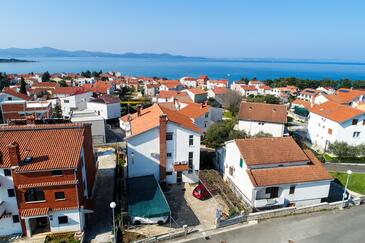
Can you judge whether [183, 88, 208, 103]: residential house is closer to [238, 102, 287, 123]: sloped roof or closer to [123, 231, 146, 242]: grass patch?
[238, 102, 287, 123]: sloped roof

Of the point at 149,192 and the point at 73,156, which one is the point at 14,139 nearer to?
the point at 73,156

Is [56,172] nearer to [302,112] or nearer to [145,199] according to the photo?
[145,199]

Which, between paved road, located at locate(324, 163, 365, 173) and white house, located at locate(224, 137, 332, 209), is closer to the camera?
white house, located at locate(224, 137, 332, 209)

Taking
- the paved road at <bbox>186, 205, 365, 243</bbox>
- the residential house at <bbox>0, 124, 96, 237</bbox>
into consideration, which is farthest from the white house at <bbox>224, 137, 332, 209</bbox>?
the residential house at <bbox>0, 124, 96, 237</bbox>

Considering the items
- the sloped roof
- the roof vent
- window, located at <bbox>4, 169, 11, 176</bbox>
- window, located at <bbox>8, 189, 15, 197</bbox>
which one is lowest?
window, located at <bbox>8, 189, 15, 197</bbox>

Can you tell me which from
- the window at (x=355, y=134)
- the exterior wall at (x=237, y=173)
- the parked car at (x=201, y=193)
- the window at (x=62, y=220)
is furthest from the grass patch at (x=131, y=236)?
the window at (x=355, y=134)

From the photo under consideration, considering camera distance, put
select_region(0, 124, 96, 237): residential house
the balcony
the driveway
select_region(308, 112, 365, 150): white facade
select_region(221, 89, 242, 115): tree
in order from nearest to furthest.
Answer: select_region(0, 124, 96, 237): residential house, the driveway, the balcony, select_region(308, 112, 365, 150): white facade, select_region(221, 89, 242, 115): tree

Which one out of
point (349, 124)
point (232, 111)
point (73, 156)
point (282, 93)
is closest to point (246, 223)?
point (73, 156)

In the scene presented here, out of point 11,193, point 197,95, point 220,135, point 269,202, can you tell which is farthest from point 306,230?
point 197,95
